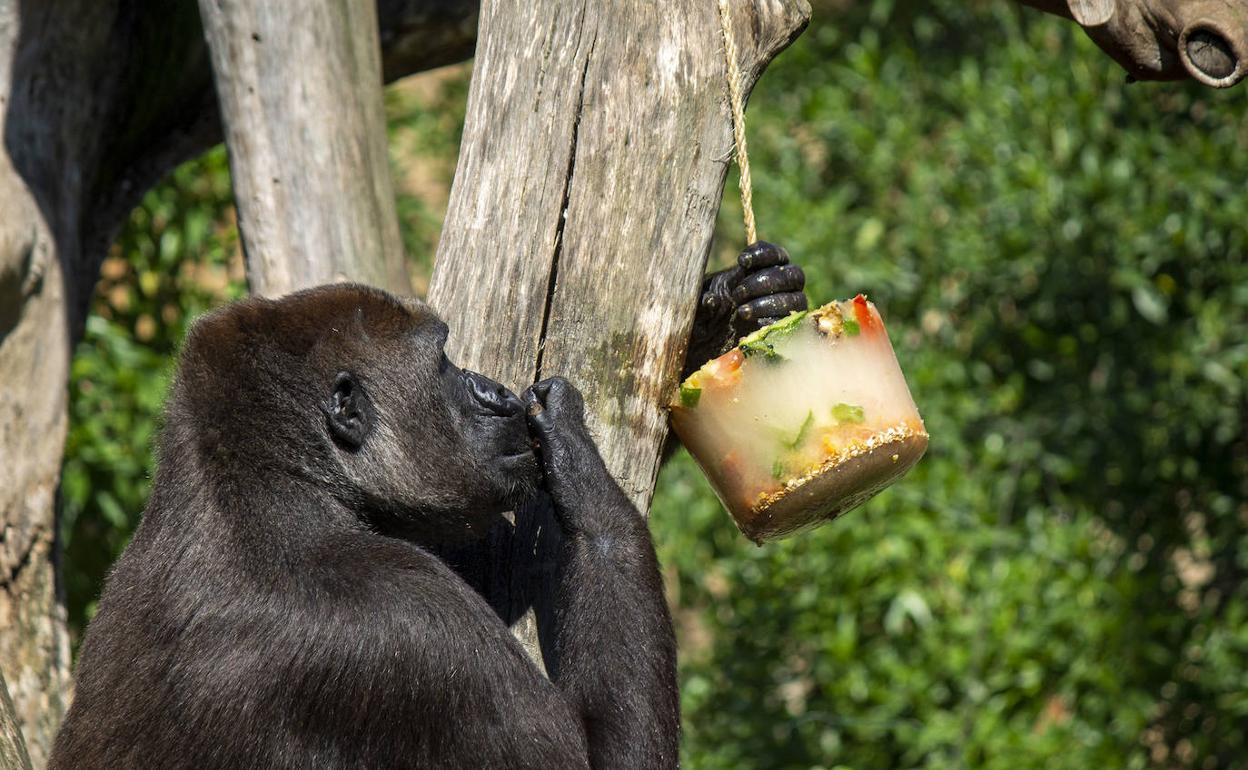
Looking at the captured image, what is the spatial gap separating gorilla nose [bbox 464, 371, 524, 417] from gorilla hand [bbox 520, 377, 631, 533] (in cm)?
7

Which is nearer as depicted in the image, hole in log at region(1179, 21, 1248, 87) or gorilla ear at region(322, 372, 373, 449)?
gorilla ear at region(322, 372, 373, 449)

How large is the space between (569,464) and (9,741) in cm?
126

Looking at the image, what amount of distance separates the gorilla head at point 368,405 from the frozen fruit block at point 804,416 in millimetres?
466

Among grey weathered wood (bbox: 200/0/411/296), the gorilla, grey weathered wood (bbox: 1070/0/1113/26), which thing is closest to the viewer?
the gorilla

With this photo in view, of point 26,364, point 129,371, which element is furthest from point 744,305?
point 129,371

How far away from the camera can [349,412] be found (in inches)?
120

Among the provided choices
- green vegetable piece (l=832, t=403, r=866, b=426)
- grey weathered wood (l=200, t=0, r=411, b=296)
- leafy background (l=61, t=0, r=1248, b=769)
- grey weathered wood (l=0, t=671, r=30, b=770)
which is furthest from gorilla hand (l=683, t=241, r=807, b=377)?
leafy background (l=61, t=0, r=1248, b=769)

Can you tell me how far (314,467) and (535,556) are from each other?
511 mm

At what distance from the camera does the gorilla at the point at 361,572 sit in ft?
8.94

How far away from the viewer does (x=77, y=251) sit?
4367 millimetres

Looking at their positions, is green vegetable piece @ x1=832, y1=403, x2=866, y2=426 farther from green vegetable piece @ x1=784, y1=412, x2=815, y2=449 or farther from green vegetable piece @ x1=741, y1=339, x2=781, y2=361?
green vegetable piece @ x1=741, y1=339, x2=781, y2=361

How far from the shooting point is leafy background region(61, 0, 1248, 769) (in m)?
5.46

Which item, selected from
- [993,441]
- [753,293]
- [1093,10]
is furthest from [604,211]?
[993,441]

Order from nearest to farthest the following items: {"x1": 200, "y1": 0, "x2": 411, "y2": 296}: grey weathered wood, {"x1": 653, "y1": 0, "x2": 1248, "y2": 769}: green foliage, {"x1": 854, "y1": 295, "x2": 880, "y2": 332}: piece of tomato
A: {"x1": 854, "y1": 295, "x2": 880, "y2": 332}: piece of tomato
{"x1": 200, "y1": 0, "x2": 411, "y2": 296}: grey weathered wood
{"x1": 653, "y1": 0, "x2": 1248, "y2": 769}: green foliage
